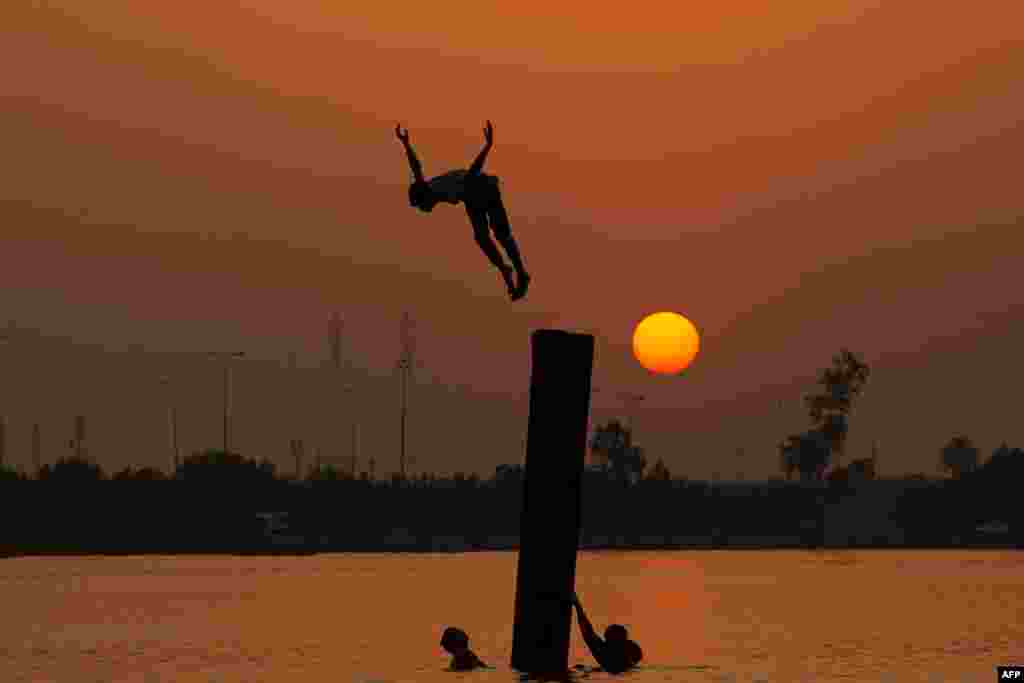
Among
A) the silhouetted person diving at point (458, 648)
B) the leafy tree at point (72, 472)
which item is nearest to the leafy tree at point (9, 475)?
the leafy tree at point (72, 472)

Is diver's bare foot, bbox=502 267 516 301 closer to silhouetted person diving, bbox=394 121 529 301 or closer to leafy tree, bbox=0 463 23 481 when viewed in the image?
silhouetted person diving, bbox=394 121 529 301

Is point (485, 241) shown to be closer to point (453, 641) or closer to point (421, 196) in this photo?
point (421, 196)

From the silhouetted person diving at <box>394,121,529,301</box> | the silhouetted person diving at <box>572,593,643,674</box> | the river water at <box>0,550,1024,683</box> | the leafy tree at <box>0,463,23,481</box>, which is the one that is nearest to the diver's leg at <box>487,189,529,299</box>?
the silhouetted person diving at <box>394,121,529,301</box>

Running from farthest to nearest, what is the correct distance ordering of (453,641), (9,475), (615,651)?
(9,475)
(453,641)
(615,651)

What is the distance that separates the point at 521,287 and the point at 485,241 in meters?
1.12

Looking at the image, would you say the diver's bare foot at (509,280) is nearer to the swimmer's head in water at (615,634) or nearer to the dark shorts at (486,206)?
the dark shorts at (486,206)

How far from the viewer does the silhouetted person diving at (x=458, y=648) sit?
5009 centimetres

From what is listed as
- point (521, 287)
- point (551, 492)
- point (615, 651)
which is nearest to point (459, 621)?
point (615, 651)

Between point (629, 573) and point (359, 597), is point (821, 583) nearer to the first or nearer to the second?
point (629, 573)

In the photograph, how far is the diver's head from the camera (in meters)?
33.9

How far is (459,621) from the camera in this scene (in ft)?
263

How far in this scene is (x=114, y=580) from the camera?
4759 inches


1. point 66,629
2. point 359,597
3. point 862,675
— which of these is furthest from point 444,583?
point 862,675

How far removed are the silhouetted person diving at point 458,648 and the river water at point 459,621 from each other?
13.0 inches
